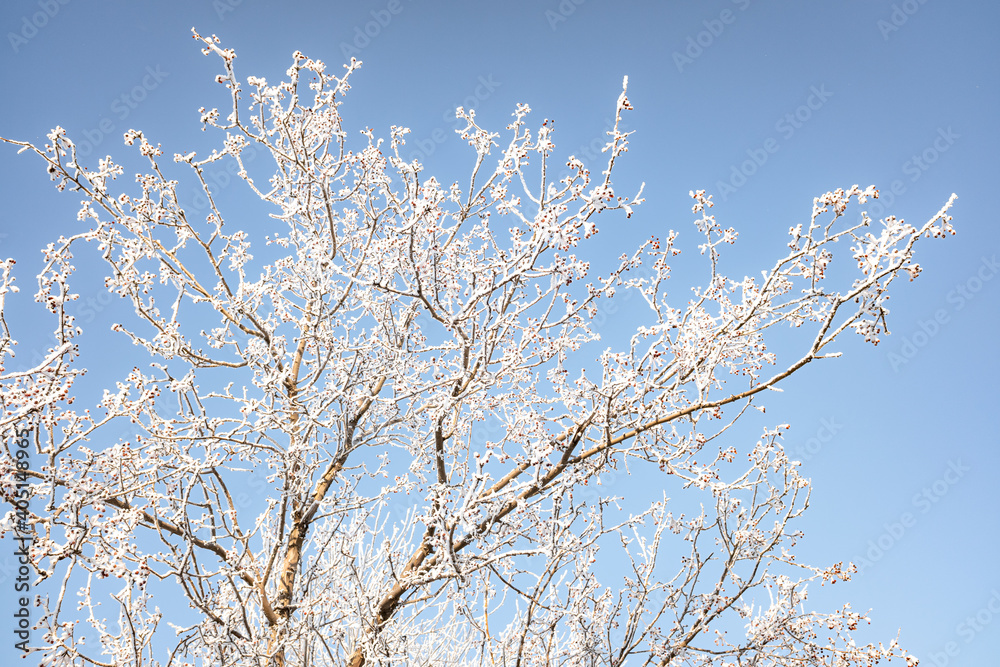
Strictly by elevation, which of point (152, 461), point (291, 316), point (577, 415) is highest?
point (291, 316)

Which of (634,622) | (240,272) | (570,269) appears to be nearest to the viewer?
(570,269)

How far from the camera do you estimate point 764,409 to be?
427 centimetres

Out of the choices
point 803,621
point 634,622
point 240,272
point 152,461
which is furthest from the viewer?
point 240,272

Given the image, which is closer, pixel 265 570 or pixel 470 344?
pixel 470 344

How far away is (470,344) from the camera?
4191mm

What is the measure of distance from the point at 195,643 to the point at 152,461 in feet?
4.40

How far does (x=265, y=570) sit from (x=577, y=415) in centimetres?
239

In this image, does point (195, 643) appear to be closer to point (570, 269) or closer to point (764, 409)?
point (570, 269)

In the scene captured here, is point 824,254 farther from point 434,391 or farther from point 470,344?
point 434,391

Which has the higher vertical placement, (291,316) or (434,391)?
(291,316)

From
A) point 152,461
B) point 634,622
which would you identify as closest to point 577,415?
point 634,622

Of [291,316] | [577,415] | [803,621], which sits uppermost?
[291,316]

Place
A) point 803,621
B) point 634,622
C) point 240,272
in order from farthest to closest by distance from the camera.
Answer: point 240,272
point 803,621
point 634,622

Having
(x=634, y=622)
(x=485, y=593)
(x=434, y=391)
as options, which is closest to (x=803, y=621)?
(x=634, y=622)
